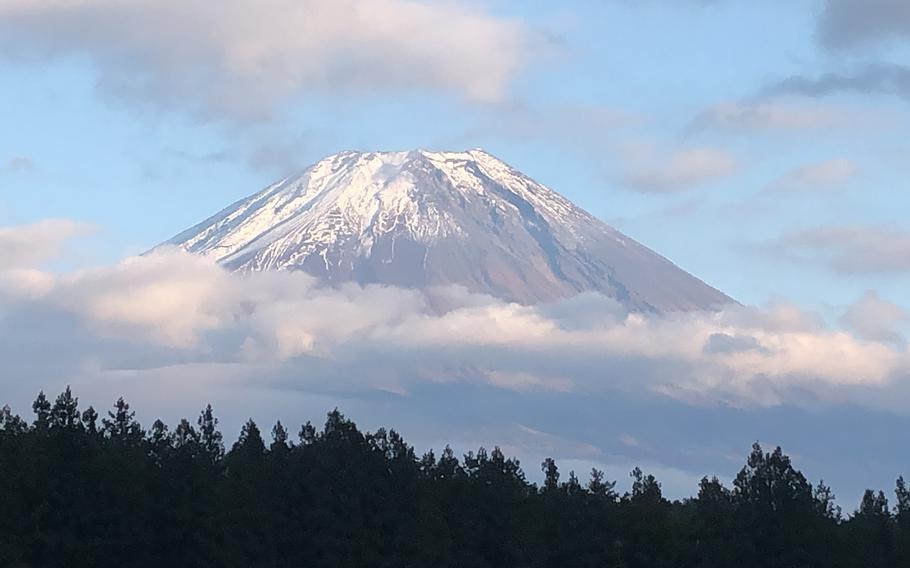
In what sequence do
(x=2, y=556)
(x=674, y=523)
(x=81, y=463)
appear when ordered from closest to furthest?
(x=2, y=556) → (x=81, y=463) → (x=674, y=523)

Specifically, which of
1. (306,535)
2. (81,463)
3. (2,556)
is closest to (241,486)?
(306,535)

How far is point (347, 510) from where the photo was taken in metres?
73.4

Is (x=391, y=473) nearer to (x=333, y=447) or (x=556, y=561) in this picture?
(x=333, y=447)

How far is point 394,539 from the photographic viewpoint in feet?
240

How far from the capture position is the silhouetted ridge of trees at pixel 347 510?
211 feet

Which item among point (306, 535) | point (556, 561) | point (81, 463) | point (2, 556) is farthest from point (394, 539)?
point (2, 556)

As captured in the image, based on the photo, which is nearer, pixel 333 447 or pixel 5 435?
pixel 5 435

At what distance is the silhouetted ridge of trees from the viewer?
64312 mm

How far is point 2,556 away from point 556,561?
1096 inches

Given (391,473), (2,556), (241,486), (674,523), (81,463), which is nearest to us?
(2,556)

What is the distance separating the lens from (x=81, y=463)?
65250 mm

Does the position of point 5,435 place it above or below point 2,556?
above

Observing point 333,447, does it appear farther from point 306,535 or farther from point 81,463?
point 81,463

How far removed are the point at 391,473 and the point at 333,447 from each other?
2859 mm
